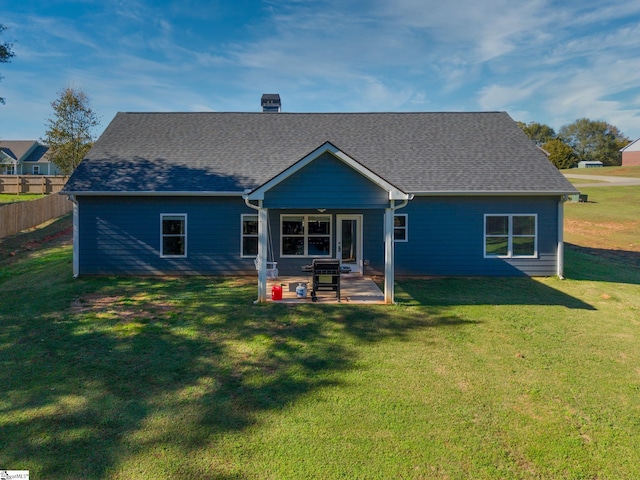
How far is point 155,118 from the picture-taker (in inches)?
696

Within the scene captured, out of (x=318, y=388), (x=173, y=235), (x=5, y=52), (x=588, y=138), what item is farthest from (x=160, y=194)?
(x=588, y=138)

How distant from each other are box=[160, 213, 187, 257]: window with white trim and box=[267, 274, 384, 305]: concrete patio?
11.1 feet

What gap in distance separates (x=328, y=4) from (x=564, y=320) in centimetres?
1522

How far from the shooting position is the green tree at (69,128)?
33.1 metres

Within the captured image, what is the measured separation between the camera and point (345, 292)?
37.8ft

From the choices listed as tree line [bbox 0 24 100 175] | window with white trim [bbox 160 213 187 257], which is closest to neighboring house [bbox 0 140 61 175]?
tree line [bbox 0 24 100 175]

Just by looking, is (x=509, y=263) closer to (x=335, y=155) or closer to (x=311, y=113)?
(x=335, y=155)

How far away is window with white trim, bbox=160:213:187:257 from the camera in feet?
45.2

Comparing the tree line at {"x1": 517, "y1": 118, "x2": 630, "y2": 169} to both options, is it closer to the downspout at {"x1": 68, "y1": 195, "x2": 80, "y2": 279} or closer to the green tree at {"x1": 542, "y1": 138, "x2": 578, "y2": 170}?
the green tree at {"x1": 542, "y1": 138, "x2": 578, "y2": 170}

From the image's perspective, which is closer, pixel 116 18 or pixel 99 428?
pixel 99 428

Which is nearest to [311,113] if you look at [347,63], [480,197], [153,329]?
[347,63]

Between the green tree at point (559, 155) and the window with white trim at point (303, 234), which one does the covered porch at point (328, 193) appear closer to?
the window with white trim at point (303, 234)

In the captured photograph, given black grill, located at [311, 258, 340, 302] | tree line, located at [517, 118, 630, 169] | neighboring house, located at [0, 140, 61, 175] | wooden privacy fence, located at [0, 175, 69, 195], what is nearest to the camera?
black grill, located at [311, 258, 340, 302]

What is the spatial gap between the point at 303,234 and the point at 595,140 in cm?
9639
